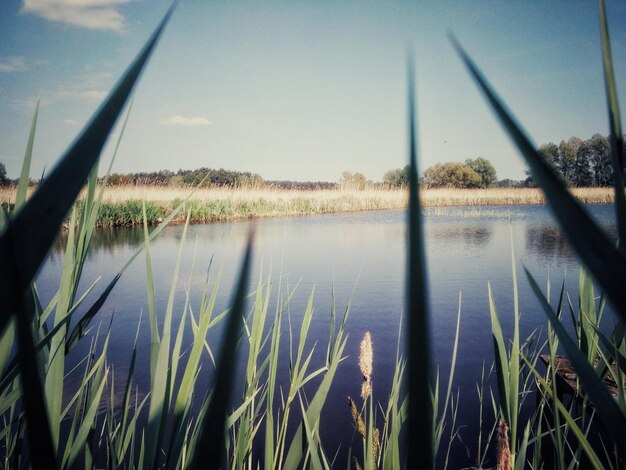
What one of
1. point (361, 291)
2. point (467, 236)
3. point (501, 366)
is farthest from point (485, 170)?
point (501, 366)

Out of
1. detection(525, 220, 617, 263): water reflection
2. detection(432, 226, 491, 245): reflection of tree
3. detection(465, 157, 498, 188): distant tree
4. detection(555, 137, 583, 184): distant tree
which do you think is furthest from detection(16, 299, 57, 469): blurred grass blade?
A: detection(465, 157, 498, 188): distant tree

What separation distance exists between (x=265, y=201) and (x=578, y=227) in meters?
12.9

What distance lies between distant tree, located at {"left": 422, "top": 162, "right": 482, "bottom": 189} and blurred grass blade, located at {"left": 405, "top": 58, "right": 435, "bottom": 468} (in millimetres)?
31321

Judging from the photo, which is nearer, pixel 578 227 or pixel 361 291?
pixel 578 227

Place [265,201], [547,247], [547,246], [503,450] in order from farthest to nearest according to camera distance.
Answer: [265,201] → [547,246] → [547,247] → [503,450]

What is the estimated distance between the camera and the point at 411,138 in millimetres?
120

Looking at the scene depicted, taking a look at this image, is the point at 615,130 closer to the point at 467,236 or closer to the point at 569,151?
the point at 467,236

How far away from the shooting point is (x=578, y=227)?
0.11 meters

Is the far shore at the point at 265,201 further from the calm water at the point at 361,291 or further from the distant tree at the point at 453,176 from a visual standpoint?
the distant tree at the point at 453,176

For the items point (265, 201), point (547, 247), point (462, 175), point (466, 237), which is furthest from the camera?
point (462, 175)

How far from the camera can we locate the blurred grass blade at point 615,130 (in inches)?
7.6

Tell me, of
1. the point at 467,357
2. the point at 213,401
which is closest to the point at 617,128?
the point at 213,401

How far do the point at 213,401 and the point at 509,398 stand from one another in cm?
70

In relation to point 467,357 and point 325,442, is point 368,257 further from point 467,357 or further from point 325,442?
point 325,442
